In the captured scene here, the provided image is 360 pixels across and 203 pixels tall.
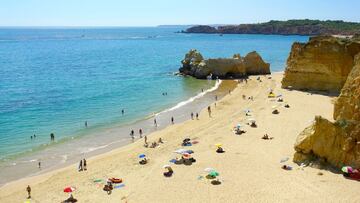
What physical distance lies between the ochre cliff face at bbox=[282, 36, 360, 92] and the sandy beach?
335 inches

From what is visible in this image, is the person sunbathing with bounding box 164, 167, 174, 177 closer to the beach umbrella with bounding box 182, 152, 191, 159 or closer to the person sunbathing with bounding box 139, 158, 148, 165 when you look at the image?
the beach umbrella with bounding box 182, 152, 191, 159

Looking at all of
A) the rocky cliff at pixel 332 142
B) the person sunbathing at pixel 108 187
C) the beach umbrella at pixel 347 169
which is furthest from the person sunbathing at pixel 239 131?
the person sunbathing at pixel 108 187

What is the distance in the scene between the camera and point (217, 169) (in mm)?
25562

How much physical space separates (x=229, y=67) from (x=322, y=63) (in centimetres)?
2330

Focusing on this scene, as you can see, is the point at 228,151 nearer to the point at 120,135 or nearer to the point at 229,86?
the point at 120,135

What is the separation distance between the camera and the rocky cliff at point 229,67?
6906 cm

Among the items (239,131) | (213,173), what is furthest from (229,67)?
(213,173)

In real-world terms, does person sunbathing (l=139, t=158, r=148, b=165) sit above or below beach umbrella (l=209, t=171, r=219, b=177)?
below

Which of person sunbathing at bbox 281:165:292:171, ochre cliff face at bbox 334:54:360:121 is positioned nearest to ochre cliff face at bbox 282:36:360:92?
ochre cliff face at bbox 334:54:360:121

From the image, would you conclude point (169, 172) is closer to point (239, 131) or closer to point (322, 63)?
point (239, 131)

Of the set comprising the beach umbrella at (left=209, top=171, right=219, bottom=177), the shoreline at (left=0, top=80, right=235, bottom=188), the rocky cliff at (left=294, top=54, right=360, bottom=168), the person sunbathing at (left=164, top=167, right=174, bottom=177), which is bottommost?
the shoreline at (left=0, top=80, right=235, bottom=188)

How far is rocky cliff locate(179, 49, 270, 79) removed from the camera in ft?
227

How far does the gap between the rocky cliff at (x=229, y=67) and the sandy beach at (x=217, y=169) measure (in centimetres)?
3010

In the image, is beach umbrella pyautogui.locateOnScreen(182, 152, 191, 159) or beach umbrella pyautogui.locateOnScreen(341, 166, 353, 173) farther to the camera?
beach umbrella pyautogui.locateOnScreen(182, 152, 191, 159)
